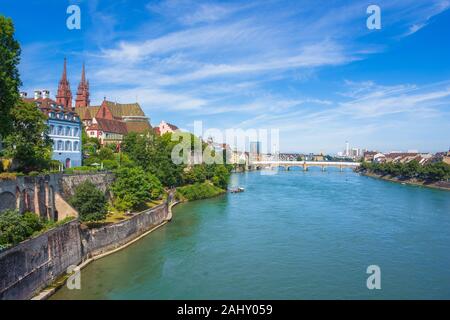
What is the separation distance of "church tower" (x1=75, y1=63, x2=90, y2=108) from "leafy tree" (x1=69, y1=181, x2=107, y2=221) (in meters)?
52.7

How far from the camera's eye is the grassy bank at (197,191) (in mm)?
44500

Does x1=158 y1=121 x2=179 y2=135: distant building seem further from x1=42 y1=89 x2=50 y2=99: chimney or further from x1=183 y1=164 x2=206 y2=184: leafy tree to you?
x1=42 y1=89 x2=50 y2=99: chimney

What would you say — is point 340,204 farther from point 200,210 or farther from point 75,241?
point 75,241

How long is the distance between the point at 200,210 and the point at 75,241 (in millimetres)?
19191

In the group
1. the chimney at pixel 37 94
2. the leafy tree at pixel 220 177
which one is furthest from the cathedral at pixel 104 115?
the chimney at pixel 37 94

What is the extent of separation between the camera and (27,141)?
22.8 metres

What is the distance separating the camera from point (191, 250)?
24062mm

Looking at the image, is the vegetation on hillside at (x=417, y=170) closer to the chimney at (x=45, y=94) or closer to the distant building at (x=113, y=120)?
the distant building at (x=113, y=120)

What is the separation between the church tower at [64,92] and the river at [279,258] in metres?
34.3

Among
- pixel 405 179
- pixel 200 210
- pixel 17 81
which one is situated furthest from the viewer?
pixel 405 179

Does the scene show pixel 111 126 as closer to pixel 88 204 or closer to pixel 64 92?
pixel 64 92

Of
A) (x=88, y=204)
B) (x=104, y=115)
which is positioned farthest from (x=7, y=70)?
(x=104, y=115)

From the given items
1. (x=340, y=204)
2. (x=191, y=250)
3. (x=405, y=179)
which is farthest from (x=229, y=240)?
(x=405, y=179)

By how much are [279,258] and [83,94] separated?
2368 inches
